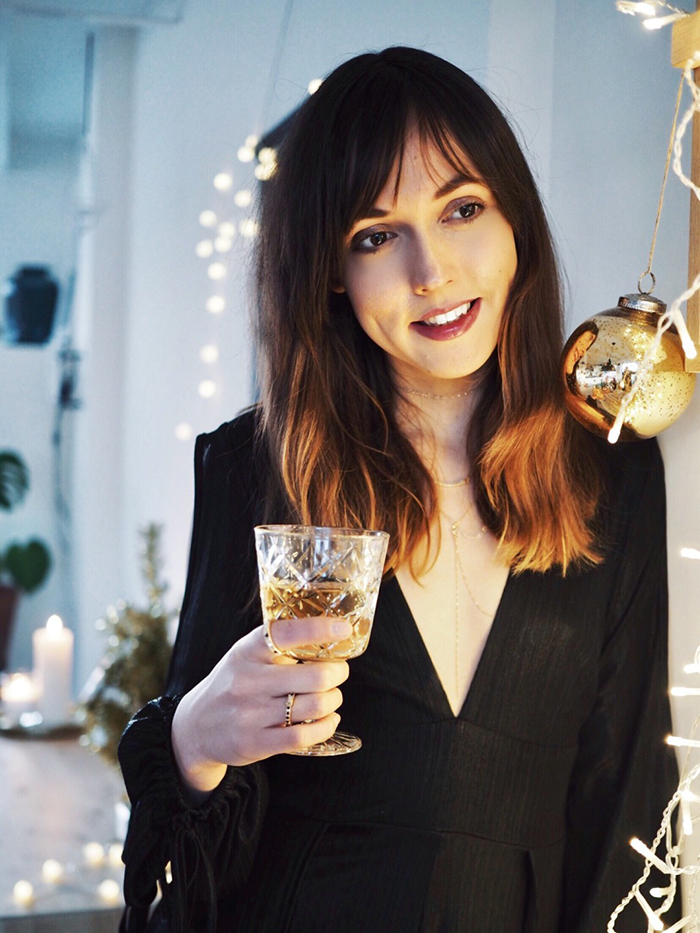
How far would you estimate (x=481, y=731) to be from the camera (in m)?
1.14

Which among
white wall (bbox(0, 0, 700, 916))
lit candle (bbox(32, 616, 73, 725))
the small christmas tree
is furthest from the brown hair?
lit candle (bbox(32, 616, 73, 725))

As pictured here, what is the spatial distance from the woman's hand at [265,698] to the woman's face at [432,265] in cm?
36

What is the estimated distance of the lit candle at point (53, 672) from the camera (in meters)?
2.78

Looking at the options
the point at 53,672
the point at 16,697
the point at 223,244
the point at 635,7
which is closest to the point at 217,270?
the point at 223,244

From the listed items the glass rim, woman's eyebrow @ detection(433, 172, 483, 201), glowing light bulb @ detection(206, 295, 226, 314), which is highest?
glowing light bulb @ detection(206, 295, 226, 314)

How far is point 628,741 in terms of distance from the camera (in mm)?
1170

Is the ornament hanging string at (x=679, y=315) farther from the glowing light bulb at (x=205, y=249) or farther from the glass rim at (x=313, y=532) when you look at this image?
the glowing light bulb at (x=205, y=249)

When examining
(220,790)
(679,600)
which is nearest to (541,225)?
(679,600)

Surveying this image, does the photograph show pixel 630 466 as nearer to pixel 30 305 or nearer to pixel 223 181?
pixel 223 181

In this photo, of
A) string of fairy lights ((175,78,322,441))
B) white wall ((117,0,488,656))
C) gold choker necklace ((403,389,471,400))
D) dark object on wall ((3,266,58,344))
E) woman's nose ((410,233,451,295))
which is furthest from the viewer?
dark object on wall ((3,266,58,344))

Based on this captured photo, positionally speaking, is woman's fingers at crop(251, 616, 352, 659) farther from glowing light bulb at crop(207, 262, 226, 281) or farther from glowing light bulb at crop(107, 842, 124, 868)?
glowing light bulb at crop(207, 262, 226, 281)

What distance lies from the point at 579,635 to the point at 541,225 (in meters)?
0.45

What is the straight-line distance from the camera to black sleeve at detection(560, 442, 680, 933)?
1.14 m

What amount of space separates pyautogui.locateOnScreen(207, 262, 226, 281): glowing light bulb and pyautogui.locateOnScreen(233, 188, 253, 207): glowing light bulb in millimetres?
173
